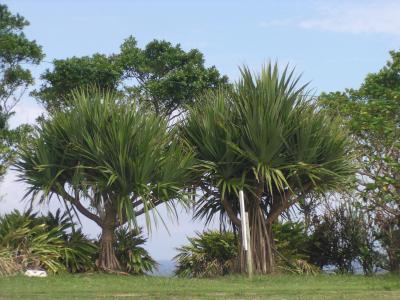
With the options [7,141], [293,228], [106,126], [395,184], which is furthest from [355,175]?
[7,141]

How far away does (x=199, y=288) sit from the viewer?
11.7 m

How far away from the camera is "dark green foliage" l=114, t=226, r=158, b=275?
54.5ft

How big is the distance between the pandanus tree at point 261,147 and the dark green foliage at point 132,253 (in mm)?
1715

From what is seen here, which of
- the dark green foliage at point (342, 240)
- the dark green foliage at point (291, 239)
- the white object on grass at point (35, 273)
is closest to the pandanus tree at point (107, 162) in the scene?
the white object on grass at point (35, 273)

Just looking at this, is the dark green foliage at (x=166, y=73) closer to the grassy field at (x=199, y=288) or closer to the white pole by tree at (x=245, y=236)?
the white pole by tree at (x=245, y=236)

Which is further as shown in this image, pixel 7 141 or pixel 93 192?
pixel 7 141

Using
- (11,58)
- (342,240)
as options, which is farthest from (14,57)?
(342,240)

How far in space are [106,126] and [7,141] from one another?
20.4 ft

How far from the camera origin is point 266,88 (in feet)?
51.6

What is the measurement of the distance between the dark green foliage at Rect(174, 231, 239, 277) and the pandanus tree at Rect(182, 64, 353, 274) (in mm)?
1405

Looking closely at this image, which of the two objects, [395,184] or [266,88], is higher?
[266,88]

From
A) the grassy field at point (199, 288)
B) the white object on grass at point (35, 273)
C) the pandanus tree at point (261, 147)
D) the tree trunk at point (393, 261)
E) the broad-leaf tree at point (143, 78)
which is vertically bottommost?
the grassy field at point (199, 288)

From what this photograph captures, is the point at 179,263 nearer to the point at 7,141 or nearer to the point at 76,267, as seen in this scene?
the point at 76,267

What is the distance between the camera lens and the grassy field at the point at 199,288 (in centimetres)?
1052
